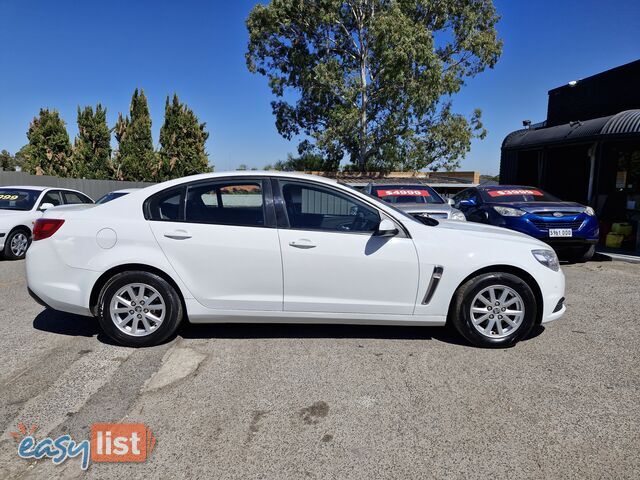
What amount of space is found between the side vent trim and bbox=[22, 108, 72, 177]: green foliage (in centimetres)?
2700

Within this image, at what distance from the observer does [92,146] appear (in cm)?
2688

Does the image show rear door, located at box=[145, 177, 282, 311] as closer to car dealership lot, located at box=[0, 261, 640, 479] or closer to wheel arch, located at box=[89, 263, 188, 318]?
wheel arch, located at box=[89, 263, 188, 318]

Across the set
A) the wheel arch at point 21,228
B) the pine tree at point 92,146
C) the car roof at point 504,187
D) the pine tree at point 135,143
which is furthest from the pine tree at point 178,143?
the car roof at point 504,187

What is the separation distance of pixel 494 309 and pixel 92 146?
28.0 meters

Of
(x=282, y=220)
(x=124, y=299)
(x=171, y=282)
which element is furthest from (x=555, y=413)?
(x=124, y=299)

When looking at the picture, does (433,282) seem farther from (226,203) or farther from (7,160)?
(7,160)

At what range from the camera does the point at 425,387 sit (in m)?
3.38

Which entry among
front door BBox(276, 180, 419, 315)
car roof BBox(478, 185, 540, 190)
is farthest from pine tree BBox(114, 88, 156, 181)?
front door BBox(276, 180, 419, 315)

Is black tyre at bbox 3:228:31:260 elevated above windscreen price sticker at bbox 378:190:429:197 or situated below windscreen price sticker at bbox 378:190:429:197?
below

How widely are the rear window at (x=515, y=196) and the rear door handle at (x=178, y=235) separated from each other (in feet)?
23.3

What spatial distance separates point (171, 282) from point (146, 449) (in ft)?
5.50

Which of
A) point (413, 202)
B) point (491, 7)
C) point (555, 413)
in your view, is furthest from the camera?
point (491, 7)

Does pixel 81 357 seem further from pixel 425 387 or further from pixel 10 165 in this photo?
pixel 10 165

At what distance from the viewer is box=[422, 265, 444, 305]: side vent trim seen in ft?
13.1
